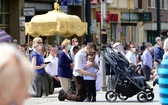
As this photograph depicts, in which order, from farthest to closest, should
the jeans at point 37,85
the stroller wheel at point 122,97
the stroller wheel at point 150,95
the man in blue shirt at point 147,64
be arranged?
the man in blue shirt at point 147,64 < the jeans at point 37,85 < the stroller wheel at point 122,97 < the stroller wheel at point 150,95

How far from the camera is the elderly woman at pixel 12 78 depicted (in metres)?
2.16

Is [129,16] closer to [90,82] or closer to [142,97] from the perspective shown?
[142,97]

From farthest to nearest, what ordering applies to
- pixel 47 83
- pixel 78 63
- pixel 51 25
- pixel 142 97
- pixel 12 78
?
pixel 51 25 < pixel 47 83 < pixel 142 97 < pixel 78 63 < pixel 12 78

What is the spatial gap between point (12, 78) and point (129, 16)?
48641 millimetres

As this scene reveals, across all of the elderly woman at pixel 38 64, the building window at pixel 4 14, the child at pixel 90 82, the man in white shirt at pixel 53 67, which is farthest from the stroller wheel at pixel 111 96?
the building window at pixel 4 14

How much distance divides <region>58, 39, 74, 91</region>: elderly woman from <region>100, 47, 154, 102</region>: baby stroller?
3.60ft

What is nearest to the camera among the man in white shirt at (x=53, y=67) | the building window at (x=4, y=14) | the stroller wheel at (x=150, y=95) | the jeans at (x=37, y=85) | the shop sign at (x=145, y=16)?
the stroller wheel at (x=150, y=95)

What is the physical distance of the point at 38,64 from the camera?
51.8 ft

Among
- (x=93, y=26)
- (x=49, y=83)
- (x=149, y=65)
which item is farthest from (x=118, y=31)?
(x=49, y=83)

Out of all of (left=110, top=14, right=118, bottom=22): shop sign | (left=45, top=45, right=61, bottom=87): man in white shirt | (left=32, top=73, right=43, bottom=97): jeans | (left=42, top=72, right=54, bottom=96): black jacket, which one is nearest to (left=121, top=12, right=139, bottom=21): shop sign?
(left=110, top=14, right=118, bottom=22): shop sign

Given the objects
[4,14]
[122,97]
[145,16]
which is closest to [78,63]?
[122,97]

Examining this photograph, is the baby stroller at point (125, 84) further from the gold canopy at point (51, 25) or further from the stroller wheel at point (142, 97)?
the gold canopy at point (51, 25)

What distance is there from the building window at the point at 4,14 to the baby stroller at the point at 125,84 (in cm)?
1939

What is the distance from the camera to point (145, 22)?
5331 centimetres
